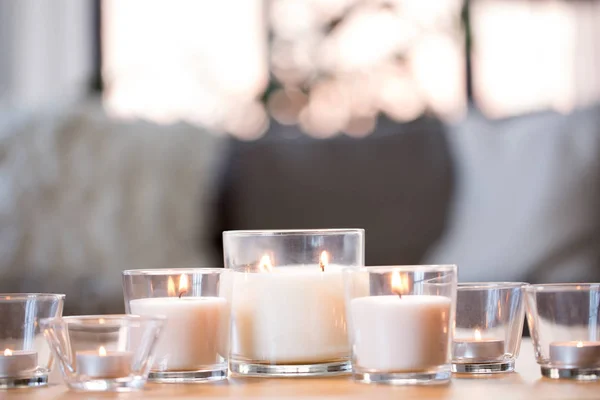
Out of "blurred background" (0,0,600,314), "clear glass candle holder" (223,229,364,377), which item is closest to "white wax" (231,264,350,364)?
"clear glass candle holder" (223,229,364,377)

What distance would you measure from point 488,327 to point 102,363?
321 mm

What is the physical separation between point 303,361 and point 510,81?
4038 mm

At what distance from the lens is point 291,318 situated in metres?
0.78

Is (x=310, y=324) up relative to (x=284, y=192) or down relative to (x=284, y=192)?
down

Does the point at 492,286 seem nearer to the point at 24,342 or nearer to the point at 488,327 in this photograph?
the point at 488,327

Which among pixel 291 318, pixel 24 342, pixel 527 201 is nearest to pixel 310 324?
pixel 291 318

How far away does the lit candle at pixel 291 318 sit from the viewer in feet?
2.53

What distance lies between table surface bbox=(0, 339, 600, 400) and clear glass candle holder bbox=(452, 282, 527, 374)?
1.5 inches

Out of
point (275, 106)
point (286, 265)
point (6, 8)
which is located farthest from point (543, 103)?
point (286, 265)

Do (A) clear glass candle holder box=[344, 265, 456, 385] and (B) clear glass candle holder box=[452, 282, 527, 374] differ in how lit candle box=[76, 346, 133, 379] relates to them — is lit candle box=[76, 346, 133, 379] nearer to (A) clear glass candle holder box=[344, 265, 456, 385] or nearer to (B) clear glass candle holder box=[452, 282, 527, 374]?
(A) clear glass candle holder box=[344, 265, 456, 385]

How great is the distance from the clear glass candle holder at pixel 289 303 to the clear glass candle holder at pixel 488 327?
0.32 ft

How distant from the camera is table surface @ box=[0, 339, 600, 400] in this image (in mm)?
622

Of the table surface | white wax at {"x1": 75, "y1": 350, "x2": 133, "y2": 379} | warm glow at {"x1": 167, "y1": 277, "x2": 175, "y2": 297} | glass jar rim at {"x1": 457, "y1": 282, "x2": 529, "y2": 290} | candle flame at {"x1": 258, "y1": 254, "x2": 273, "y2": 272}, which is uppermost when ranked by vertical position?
candle flame at {"x1": 258, "y1": 254, "x2": 273, "y2": 272}

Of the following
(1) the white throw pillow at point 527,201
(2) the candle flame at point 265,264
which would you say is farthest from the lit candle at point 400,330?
(1) the white throw pillow at point 527,201
